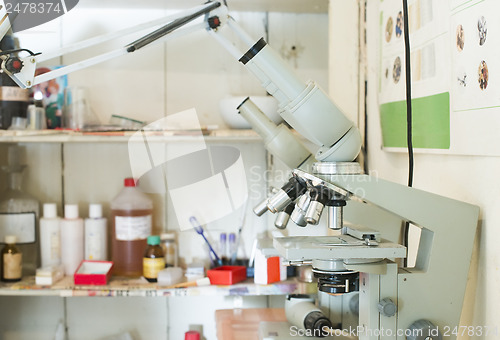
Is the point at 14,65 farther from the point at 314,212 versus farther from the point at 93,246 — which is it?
the point at 93,246

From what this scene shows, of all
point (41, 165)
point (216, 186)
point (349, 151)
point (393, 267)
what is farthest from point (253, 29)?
point (393, 267)

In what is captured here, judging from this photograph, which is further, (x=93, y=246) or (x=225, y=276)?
(x=93, y=246)

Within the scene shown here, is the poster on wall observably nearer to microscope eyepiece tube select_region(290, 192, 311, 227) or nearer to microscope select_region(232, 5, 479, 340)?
microscope select_region(232, 5, 479, 340)

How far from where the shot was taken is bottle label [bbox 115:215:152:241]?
187 centimetres

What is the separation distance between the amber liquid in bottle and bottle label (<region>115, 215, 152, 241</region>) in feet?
0.14

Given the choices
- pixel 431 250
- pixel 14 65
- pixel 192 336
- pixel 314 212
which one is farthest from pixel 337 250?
pixel 192 336

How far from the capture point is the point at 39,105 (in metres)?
1.91

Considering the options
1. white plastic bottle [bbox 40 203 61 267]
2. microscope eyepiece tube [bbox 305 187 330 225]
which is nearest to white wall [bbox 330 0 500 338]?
microscope eyepiece tube [bbox 305 187 330 225]

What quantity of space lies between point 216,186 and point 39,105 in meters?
0.65

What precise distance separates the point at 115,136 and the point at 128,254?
0.43m

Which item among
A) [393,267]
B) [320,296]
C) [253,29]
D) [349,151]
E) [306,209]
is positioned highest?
[253,29]

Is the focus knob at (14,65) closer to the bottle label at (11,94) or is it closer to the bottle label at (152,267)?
the bottle label at (11,94)

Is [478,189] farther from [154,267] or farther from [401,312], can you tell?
[154,267]

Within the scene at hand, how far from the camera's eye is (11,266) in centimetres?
182
